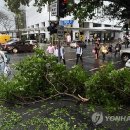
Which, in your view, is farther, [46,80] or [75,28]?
[75,28]

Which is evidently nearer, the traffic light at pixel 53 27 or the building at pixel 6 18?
the traffic light at pixel 53 27

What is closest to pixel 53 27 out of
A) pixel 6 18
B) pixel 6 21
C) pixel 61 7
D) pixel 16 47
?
pixel 61 7

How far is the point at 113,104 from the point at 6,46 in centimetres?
3843

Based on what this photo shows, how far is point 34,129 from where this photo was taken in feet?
18.8

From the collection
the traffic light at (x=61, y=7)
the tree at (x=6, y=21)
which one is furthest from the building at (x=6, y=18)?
the traffic light at (x=61, y=7)

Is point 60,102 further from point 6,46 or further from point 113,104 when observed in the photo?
point 6,46

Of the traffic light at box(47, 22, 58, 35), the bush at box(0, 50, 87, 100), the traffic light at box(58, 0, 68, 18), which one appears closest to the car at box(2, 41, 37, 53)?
the traffic light at box(47, 22, 58, 35)

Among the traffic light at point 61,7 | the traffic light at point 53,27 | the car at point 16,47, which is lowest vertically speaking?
the car at point 16,47

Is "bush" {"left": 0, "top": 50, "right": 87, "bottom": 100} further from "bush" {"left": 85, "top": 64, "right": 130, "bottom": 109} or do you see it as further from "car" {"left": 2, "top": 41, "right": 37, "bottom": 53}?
"car" {"left": 2, "top": 41, "right": 37, "bottom": 53}

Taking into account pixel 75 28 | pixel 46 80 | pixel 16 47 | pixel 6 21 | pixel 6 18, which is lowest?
pixel 16 47

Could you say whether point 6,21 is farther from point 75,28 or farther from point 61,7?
point 61,7

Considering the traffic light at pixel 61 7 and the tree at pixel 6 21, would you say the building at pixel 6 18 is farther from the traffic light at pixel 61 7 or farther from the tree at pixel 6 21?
the traffic light at pixel 61 7

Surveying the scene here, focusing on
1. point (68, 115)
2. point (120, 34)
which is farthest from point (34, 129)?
point (120, 34)

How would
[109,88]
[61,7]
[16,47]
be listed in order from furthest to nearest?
1. [16,47]
2. [61,7]
3. [109,88]
